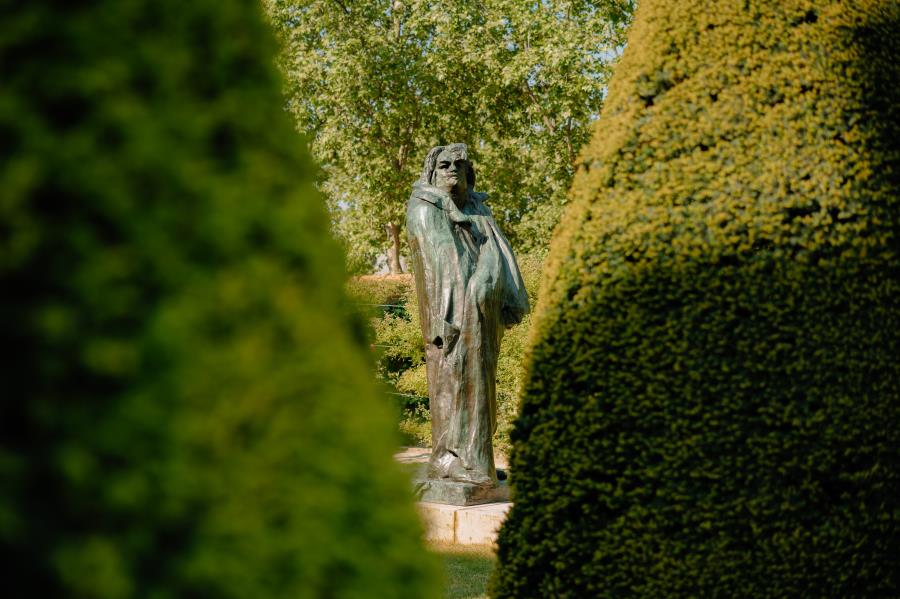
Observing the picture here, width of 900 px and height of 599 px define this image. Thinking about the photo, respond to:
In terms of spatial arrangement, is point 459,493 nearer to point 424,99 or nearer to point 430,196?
point 430,196

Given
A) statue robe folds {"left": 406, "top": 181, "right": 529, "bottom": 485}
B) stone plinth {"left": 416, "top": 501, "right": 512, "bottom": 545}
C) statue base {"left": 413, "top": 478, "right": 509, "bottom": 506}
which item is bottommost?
stone plinth {"left": 416, "top": 501, "right": 512, "bottom": 545}

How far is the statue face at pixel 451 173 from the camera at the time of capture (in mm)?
8305

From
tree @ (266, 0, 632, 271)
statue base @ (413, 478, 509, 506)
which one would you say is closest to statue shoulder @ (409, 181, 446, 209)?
statue base @ (413, 478, 509, 506)

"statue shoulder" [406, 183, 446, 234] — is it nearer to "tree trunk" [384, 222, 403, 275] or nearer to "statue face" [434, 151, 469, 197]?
"statue face" [434, 151, 469, 197]

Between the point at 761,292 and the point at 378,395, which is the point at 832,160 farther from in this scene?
the point at 378,395

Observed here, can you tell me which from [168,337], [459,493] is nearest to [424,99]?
[459,493]

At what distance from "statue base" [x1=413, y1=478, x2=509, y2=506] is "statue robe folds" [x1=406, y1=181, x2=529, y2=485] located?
86 millimetres

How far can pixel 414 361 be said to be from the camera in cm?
1669

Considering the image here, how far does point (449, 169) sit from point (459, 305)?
55.1 inches

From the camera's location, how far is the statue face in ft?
27.2

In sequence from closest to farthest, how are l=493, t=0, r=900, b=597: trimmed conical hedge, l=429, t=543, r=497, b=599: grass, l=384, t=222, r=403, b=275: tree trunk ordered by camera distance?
l=493, t=0, r=900, b=597: trimmed conical hedge → l=429, t=543, r=497, b=599: grass → l=384, t=222, r=403, b=275: tree trunk

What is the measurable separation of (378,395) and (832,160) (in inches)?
101

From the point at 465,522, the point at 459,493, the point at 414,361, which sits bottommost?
the point at 465,522

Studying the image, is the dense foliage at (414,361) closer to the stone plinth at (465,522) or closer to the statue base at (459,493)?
the statue base at (459,493)
